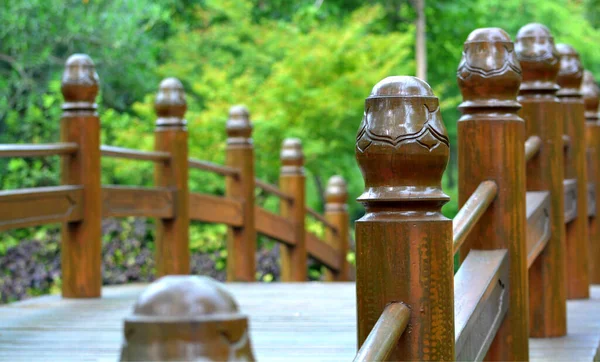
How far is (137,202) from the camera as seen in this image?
6.34 m

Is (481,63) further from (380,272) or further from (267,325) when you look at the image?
(267,325)

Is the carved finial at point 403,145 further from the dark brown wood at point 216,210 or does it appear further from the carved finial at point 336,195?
the carved finial at point 336,195

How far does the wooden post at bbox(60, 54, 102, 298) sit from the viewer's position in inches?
228

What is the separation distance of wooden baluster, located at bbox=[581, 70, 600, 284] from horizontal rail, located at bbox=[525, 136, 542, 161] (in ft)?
7.73

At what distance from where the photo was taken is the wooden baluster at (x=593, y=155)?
6.11 metres

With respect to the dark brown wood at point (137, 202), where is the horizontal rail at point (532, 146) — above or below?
above

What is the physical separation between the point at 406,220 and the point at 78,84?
4.03 metres

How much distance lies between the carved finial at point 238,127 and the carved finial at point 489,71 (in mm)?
4701

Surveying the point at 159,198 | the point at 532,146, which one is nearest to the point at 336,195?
the point at 159,198

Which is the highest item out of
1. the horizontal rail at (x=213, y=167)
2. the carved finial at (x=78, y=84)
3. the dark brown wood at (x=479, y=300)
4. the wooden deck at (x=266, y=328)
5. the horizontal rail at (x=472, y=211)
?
the carved finial at (x=78, y=84)

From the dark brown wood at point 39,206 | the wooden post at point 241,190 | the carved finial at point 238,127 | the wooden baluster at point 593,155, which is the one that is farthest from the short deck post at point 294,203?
the dark brown wood at point 39,206

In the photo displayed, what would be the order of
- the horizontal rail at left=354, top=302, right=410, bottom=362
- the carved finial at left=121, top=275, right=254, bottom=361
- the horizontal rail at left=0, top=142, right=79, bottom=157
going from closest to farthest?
the carved finial at left=121, top=275, right=254, bottom=361 → the horizontal rail at left=354, top=302, right=410, bottom=362 → the horizontal rail at left=0, top=142, right=79, bottom=157

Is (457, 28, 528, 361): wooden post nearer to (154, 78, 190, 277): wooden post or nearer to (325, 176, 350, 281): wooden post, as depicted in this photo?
(154, 78, 190, 277): wooden post

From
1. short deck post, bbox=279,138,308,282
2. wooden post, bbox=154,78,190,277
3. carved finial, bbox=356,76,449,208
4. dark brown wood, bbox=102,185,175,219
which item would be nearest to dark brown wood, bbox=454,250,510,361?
carved finial, bbox=356,76,449,208
